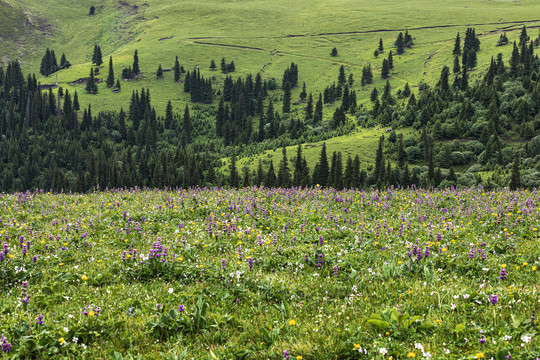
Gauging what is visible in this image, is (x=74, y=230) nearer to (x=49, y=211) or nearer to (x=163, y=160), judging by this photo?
(x=49, y=211)

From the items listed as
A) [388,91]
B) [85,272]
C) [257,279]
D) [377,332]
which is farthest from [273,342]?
[388,91]

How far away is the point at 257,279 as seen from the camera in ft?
23.6

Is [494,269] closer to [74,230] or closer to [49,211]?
[74,230]

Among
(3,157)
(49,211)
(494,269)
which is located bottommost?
(3,157)

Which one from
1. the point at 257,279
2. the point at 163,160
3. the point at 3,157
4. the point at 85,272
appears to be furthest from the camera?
the point at 3,157

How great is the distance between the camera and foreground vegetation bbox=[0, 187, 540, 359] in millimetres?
4879

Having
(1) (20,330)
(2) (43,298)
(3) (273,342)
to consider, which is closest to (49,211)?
(2) (43,298)

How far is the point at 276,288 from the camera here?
270 inches

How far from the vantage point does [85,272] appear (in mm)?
7773

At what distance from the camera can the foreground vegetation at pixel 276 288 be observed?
16.0 feet

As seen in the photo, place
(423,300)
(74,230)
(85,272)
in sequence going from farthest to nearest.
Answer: (74,230)
(85,272)
(423,300)

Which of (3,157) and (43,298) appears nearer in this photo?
(43,298)

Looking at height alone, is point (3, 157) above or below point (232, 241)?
below

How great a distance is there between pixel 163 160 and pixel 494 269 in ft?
487
